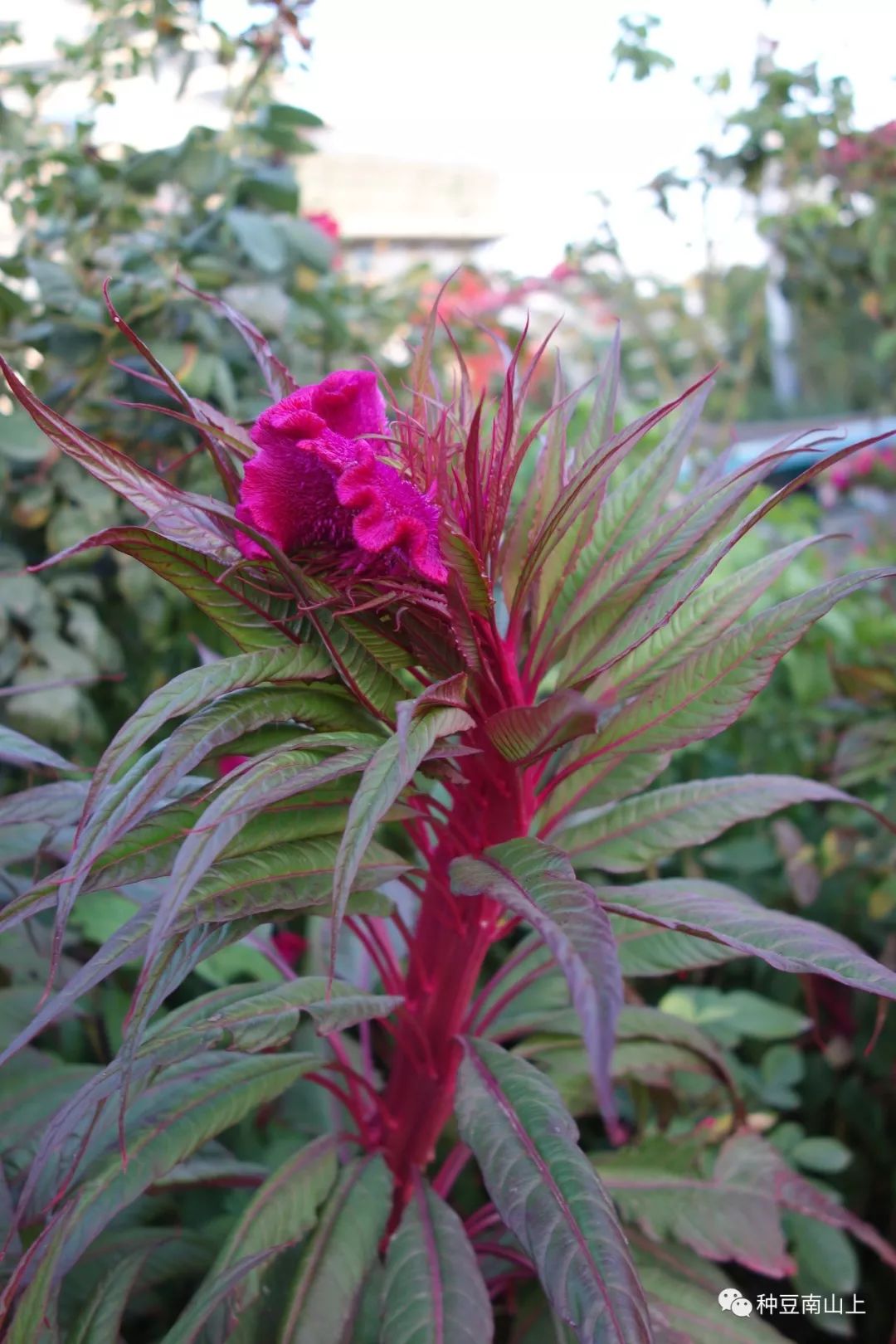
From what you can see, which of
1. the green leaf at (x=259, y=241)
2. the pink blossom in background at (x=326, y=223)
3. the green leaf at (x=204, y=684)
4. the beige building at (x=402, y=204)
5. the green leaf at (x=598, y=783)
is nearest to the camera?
the green leaf at (x=204, y=684)

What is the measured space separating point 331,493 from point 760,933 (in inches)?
14.1

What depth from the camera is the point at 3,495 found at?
131 cm

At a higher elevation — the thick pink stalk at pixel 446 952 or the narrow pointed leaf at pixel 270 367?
the narrow pointed leaf at pixel 270 367

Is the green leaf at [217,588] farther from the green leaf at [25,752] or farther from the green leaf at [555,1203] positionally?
the green leaf at [555,1203]

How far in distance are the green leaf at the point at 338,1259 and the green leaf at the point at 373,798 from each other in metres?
0.34

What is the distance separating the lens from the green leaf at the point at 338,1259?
65cm

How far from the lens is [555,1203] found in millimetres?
565

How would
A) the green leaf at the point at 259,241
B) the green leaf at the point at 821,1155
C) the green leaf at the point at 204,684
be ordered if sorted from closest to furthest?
the green leaf at the point at 204,684, the green leaf at the point at 821,1155, the green leaf at the point at 259,241

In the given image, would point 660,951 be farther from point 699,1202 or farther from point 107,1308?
point 107,1308

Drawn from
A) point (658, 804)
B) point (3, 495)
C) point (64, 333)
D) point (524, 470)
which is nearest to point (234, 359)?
point (64, 333)

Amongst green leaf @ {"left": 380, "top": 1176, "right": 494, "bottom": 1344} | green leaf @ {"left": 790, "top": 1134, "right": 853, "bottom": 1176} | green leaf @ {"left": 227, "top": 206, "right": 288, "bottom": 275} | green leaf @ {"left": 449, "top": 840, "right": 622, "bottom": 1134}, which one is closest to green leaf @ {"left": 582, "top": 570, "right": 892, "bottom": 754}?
green leaf @ {"left": 449, "top": 840, "right": 622, "bottom": 1134}

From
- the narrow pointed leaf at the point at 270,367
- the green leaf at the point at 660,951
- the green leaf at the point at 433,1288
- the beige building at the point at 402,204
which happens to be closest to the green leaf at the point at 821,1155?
the green leaf at the point at 660,951

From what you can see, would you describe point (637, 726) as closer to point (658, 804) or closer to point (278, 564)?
point (658, 804)

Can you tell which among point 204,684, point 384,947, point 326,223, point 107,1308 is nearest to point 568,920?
point 204,684
